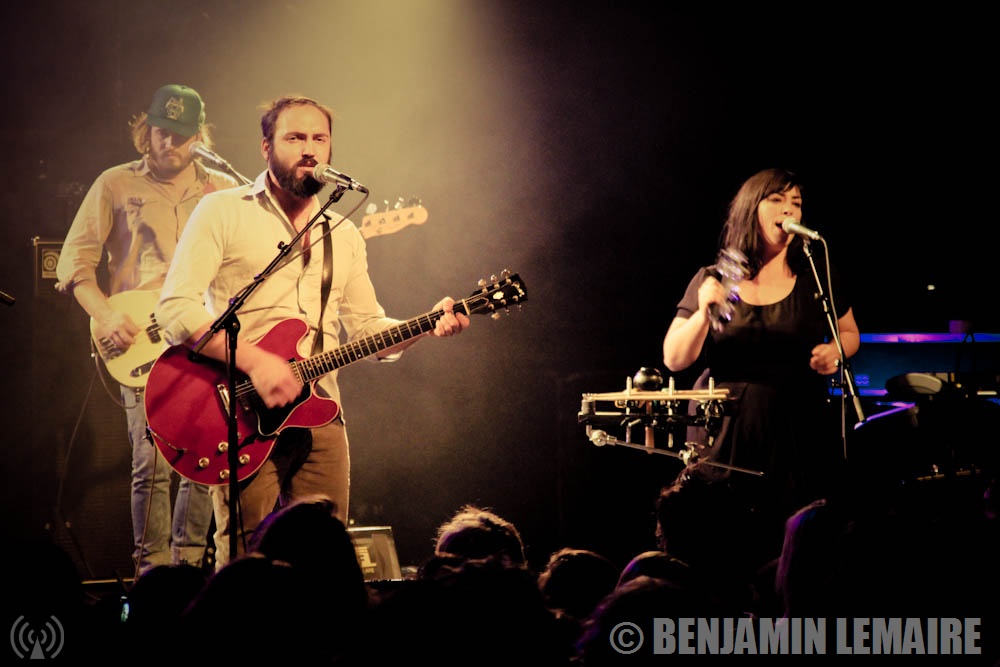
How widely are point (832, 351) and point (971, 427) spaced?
2.37 ft

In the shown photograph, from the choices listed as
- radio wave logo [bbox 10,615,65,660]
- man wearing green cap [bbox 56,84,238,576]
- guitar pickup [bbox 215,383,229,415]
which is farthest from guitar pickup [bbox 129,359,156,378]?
radio wave logo [bbox 10,615,65,660]

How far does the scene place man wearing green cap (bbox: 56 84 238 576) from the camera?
5660 mm

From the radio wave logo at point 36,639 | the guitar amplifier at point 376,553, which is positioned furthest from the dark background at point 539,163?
the radio wave logo at point 36,639

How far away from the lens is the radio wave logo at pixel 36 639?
1.98 meters

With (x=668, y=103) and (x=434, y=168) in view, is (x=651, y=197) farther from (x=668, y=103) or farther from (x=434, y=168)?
(x=434, y=168)

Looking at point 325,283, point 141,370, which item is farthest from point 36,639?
point 141,370

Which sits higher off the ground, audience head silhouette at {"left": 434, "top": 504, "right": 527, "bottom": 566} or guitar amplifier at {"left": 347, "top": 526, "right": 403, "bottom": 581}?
audience head silhouette at {"left": 434, "top": 504, "right": 527, "bottom": 566}

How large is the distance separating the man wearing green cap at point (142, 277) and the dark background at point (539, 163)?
28cm

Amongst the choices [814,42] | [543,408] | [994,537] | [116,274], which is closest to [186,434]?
[116,274]

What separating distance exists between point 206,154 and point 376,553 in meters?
2.87

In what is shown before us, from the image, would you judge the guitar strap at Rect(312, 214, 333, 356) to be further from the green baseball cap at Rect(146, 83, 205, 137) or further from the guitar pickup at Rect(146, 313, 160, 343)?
the green baseball cap at Rect(146, 83, 205, 137)

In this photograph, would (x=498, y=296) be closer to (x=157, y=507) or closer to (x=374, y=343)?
(x=374, y=343)

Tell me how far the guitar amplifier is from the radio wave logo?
10.5 ft

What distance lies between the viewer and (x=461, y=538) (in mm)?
2848
